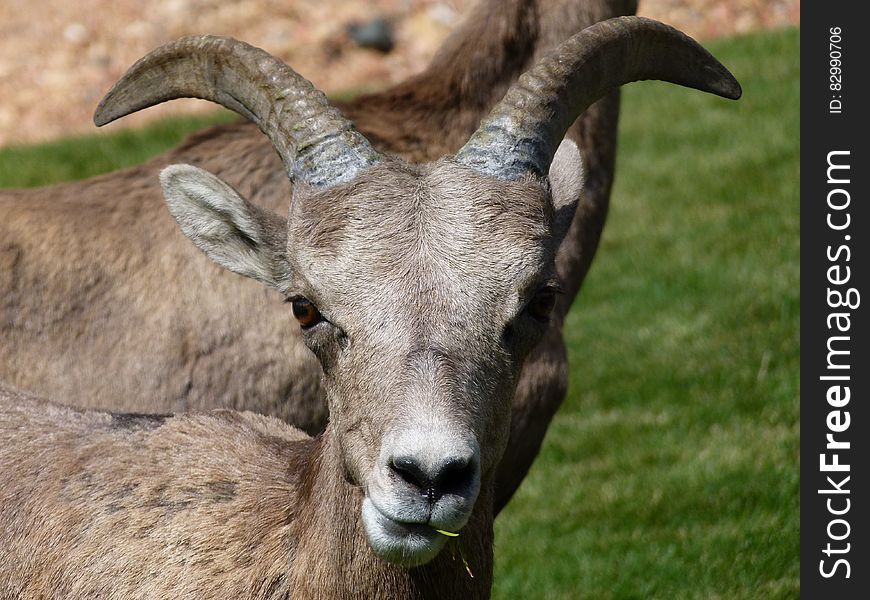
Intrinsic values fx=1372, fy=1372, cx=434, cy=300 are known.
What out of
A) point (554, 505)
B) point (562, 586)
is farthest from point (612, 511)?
point (562, 586)

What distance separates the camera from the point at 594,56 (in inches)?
202

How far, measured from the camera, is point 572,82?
4.96 m

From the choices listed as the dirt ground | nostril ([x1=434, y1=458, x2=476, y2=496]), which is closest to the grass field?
the dirt ground

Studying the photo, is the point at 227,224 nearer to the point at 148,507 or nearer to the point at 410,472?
the point at 148,507

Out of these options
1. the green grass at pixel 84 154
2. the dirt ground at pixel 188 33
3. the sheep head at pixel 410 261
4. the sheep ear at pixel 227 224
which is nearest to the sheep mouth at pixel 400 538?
the sheep head at pixel 410 261

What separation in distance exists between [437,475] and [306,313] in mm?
925

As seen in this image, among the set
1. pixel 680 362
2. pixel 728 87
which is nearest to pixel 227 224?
pixel 728 87

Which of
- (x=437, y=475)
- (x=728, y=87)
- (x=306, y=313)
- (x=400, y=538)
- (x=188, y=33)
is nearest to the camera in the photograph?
(x=437, y=475)

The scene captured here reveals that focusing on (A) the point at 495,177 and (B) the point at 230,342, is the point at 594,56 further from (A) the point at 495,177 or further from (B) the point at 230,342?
(B) the point at 230,342

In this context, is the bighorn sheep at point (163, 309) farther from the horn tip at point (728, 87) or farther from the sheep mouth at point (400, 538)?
the sheep mouth at point (400, 538)

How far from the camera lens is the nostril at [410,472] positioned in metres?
3.75

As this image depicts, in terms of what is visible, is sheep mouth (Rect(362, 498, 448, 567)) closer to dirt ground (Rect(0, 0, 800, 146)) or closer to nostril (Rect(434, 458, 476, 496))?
nostril (Rect(434, 458, 476, 496))

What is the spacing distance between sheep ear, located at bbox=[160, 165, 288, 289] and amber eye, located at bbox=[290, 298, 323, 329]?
1.25 ft

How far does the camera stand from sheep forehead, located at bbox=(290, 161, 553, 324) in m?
4.20
